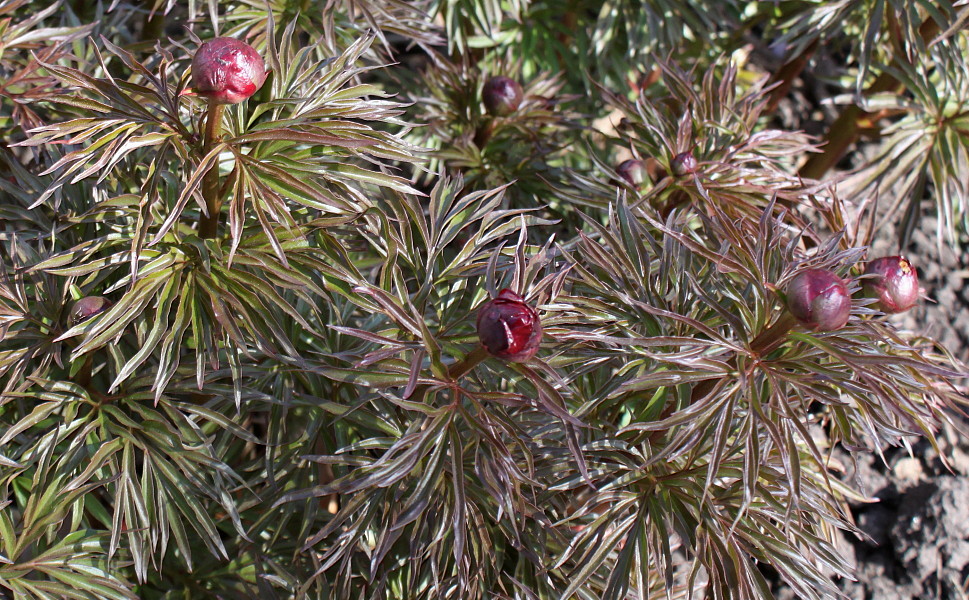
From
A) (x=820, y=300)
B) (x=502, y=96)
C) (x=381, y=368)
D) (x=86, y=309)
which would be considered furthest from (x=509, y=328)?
(x=502, y=96)

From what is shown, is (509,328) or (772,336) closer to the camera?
(509,328)

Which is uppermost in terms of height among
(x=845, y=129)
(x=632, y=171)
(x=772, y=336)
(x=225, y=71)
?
(x=225, y=71)

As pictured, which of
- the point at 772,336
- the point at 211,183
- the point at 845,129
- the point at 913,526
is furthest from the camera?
the point at 845,129

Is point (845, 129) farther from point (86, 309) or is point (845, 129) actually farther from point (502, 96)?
point (86, 309)

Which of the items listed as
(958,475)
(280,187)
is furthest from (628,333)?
(958,475)

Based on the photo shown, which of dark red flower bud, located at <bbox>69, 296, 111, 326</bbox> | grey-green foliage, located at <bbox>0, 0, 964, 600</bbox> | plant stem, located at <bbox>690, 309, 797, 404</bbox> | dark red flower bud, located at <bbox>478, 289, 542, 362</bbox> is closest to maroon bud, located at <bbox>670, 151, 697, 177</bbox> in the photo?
grey-green foliage, located at <bbox>0, 0, 964, 600</bbox>
